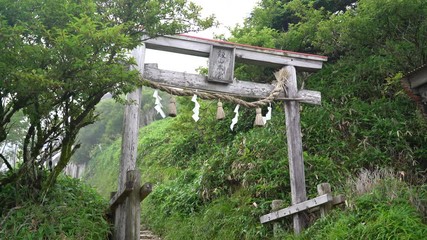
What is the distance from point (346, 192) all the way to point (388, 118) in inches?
114

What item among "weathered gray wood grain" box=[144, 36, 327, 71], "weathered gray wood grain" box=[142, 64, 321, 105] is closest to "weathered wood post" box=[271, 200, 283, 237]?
"weathered gray wood grain" box=[142, 64, 321, 105]

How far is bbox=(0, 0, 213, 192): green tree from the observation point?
3826 millimetres

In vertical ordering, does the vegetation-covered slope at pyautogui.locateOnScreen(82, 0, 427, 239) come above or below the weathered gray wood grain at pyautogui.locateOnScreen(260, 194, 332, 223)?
above

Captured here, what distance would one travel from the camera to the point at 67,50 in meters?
3.83

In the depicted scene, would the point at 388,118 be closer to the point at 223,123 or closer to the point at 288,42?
the point at 288,42

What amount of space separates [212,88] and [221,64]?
0.44 m

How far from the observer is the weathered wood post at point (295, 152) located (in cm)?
618

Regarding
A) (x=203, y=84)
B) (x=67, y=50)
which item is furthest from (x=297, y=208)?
(x=67, y=50)

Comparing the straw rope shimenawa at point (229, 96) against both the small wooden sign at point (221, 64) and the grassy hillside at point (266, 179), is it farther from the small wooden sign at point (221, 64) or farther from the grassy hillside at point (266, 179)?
the grassy hillside at point (266, 179)

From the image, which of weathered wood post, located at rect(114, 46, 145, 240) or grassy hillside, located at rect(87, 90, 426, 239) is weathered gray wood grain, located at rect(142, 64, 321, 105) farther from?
grassy hillside, located at rect(87, 90, 426, 239)

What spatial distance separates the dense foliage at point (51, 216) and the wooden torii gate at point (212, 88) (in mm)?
340

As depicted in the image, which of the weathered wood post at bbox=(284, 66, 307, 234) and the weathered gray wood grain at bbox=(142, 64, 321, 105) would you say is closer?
the weathered wood post at bbox=(284, 66, 307, 234)

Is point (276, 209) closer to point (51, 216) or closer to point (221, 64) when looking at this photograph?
point (221, 64)

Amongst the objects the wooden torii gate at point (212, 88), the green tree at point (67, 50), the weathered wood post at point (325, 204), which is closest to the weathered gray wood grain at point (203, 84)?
the wooden torii gate at point (212, 88)
